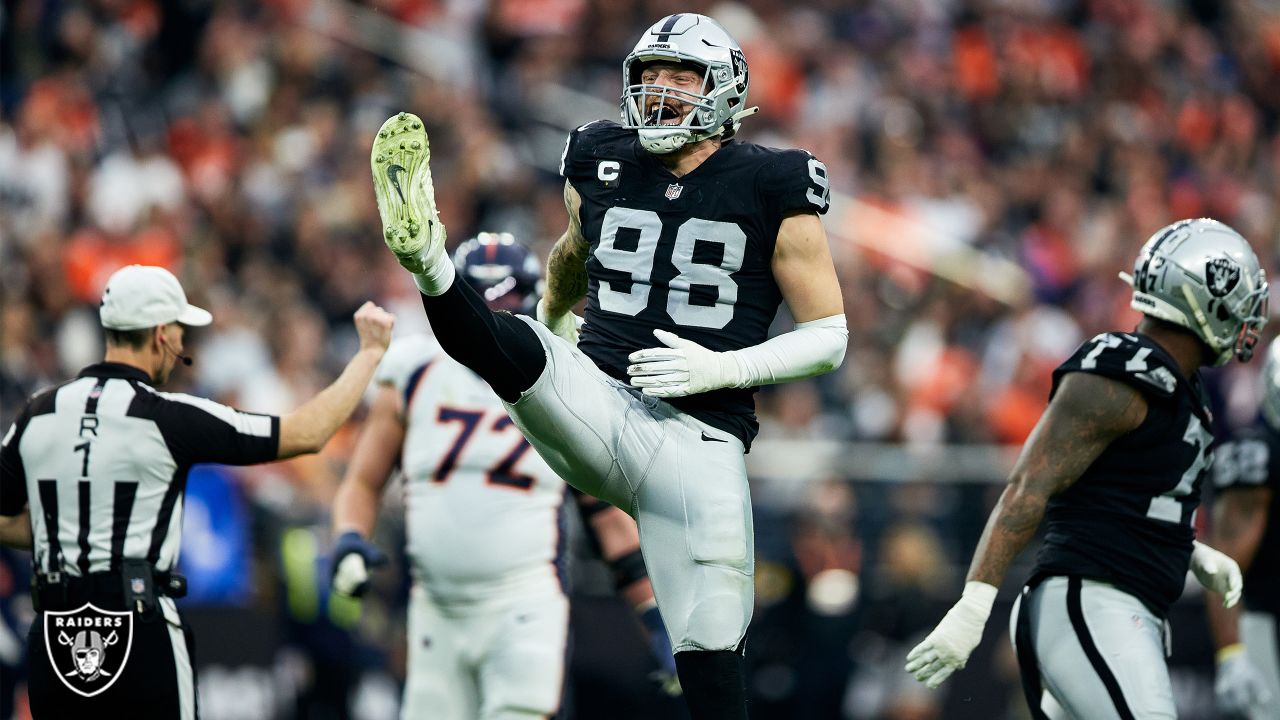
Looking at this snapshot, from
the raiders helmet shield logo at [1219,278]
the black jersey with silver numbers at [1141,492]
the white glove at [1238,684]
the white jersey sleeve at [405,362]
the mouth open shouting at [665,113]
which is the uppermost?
the mouth open shouting at [665,113]

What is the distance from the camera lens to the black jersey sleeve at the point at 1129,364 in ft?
16.9

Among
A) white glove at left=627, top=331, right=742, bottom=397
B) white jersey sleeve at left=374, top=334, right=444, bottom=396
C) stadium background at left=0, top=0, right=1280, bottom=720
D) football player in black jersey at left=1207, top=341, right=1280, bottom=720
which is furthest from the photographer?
stadium background at left=0, top=0, right=1280, bottom=720

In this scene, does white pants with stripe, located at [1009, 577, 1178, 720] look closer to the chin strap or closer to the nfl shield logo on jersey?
the chin strap

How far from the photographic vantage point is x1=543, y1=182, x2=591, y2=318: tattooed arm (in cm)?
555

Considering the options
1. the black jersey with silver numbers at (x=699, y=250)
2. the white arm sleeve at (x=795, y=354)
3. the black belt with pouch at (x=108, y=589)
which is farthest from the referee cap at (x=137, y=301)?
the white arm sleeve at (x=795, y=354)

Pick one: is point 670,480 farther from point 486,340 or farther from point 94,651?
point 94,651

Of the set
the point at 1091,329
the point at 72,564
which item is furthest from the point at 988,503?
the point at 72,564

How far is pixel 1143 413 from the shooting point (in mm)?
5203

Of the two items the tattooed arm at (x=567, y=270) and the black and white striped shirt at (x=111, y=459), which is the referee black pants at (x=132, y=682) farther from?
the tattooed arm at (x=567, y=270)

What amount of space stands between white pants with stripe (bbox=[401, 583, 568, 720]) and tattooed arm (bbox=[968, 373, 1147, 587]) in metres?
1.90

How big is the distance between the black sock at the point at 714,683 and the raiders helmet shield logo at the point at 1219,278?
181 cm

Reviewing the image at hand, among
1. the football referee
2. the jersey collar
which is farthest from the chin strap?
the jersey collar

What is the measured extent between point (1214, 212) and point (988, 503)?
14.3ft

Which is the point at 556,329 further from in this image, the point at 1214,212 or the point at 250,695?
the point at 1214,212
